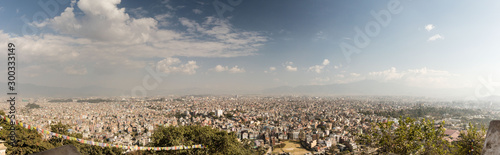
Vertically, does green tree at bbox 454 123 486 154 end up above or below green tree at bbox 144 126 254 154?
above

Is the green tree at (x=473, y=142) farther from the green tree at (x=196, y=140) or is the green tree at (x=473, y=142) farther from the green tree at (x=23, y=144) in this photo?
the green tree at (x=23, y=144)

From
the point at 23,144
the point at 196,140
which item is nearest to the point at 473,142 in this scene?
the point at 196,140

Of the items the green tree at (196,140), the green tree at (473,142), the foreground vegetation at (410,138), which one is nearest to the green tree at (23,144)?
the green tree at (196,140)

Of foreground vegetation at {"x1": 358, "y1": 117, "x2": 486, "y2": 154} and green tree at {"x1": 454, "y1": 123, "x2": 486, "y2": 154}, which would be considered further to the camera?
green tree at {"x1": 454, "y1": 123, "x2": 486, "y2": 154}

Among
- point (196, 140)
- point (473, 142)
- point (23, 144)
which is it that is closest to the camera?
point (473, 142)

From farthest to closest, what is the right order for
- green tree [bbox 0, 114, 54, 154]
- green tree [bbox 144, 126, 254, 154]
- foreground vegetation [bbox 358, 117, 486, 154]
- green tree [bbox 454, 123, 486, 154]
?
green tree [bbox 144, 126, 254, 154] → green tree [bbox 0, 114, 54, 154] → green tree [bbox 454, 123, 486, 154] → foreground vegetation [bbox 358, 117, 486, 154]

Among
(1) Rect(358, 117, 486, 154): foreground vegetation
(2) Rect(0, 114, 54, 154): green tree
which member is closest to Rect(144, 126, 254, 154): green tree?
(2) Rect(0, 114, 54, 154): green tree

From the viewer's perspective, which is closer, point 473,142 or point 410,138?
point 410,138

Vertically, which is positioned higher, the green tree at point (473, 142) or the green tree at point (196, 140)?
the green tree at point (473, 142)

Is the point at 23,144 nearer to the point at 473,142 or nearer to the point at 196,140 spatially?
the point at 196,140

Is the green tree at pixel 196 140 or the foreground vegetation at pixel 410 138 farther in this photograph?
the green tree at pixel 196 140

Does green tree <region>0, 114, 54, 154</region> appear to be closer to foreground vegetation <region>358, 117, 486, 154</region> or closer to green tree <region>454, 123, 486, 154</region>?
foreground vegetation <region>358, 117, 486, 154</region>

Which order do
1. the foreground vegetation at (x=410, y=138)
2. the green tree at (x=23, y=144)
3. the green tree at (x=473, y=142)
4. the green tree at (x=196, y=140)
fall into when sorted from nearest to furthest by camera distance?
the foreground vegetation at (x=410, y=138)
the green tree at (x=473, y=142)
the green tree at (x=23, y=144)
the green tree at (x=196, y=140)
